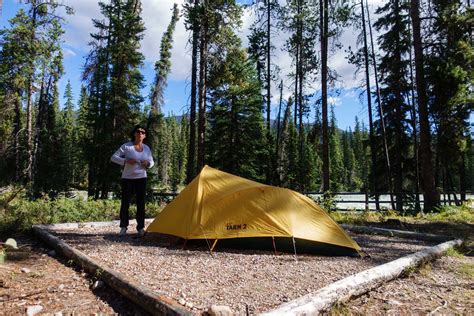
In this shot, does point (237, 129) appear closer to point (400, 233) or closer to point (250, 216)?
point (400, 233)

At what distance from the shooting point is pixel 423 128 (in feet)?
42.2

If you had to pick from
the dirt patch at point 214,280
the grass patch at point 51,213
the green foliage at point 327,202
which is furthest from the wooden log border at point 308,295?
the green foliage at point 327,202

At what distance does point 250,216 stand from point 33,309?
12.1ft

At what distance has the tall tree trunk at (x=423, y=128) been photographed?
41.9 ft

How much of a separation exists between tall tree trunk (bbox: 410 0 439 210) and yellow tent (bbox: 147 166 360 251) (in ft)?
27.3

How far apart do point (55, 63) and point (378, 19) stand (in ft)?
63.4

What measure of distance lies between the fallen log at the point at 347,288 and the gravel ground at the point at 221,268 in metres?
0.32

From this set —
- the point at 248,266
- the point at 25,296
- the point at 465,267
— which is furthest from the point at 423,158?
the point at 25,296

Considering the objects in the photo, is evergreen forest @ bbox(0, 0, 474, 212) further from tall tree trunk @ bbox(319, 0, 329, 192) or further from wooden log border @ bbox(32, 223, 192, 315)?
wooden log border @ bbox(32, 223, 192, 315)

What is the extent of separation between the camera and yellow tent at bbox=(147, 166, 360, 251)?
6.07 meters

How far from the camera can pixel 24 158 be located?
18625 mm

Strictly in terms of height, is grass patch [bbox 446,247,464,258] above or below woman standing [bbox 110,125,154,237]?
below

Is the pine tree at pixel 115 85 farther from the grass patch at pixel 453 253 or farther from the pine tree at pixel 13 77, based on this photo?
the grass patch at pixel 453 253

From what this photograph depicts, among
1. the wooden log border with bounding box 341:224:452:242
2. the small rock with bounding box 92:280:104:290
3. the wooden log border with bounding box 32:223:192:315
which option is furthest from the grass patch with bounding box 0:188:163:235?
the wooden log border with bounding box 341:224:452:242
